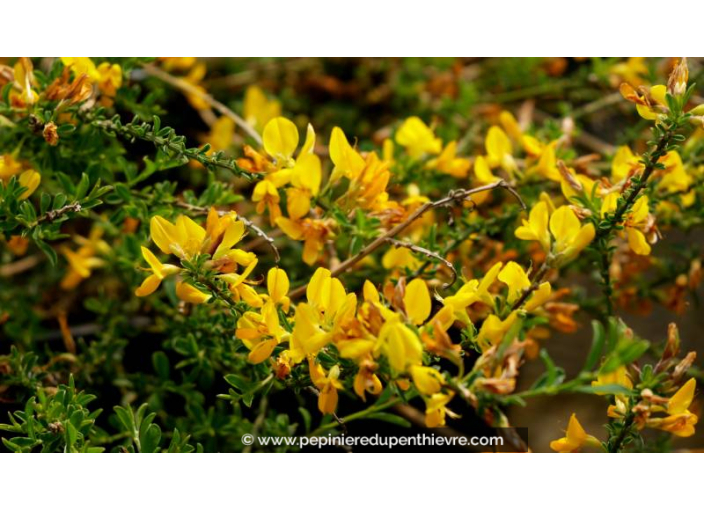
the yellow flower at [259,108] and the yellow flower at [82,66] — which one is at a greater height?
the yellow flower at [82,66]

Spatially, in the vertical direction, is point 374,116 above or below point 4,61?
below

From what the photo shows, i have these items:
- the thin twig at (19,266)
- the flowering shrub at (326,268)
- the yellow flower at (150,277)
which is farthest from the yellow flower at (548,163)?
the thin twig at (19,266)

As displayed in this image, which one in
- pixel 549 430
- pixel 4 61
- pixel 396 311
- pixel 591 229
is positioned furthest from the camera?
pixel 549 430

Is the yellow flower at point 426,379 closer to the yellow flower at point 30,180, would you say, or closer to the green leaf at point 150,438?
the green leaf at point 150,438

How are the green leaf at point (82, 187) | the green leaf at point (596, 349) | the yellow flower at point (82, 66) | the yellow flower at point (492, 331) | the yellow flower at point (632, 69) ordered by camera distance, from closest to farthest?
the green leaf at point (596, 349), the yellow flower at point (492, 331), the green leaf at point (82, 187), the yellow flower at point (82, 66), the yellow flower at point (632, 69)

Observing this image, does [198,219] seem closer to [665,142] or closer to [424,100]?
[665,142]

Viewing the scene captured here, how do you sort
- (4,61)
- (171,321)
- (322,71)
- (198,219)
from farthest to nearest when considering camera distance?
(322,71), (4,61), (171,321), (198,219)

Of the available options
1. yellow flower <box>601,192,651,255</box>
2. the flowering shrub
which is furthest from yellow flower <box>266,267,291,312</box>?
yellow flower <box>601,192,651,255</box>

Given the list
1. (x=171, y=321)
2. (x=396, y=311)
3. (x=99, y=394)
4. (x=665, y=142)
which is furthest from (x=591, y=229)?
(x=99, y=394)
